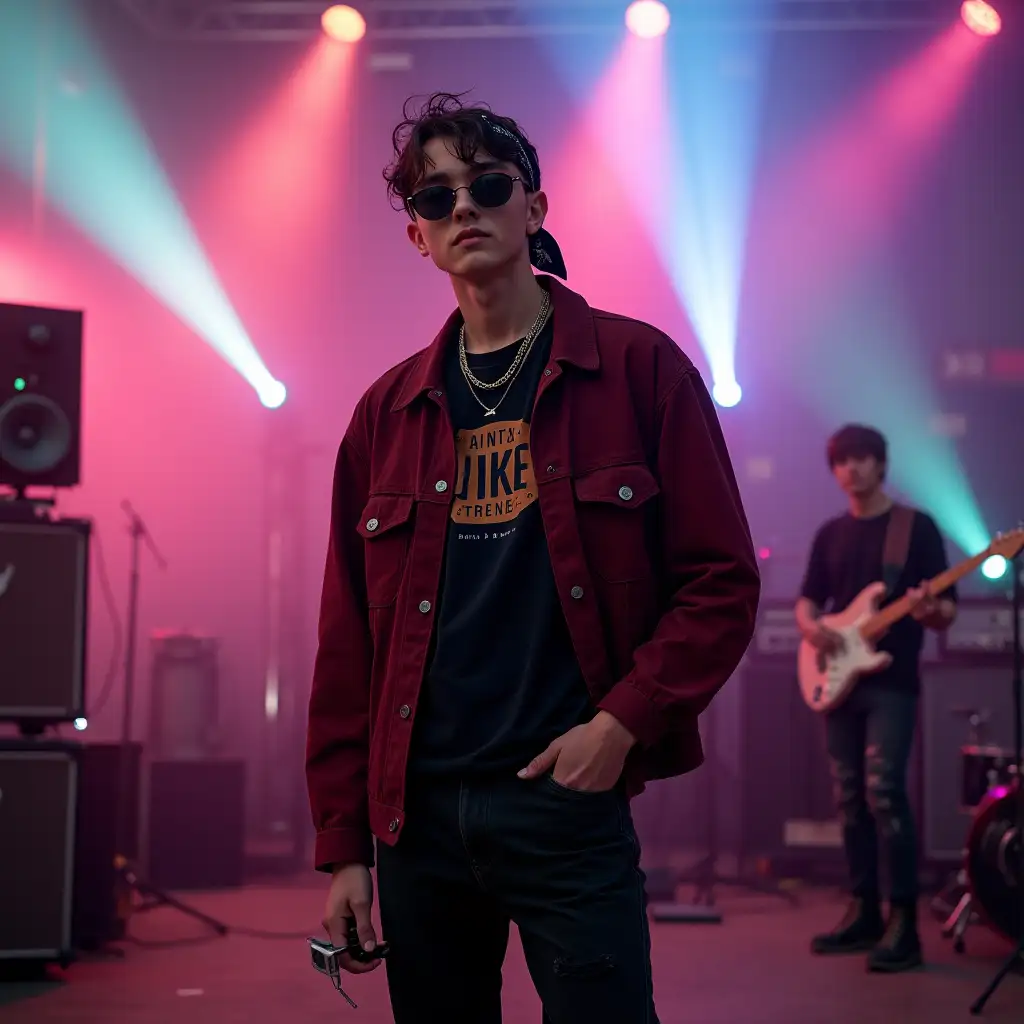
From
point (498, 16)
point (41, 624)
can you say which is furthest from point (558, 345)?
point (498, 16)

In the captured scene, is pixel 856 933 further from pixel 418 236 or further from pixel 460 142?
pixel 460 142

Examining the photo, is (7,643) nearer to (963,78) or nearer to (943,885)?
(943,885)

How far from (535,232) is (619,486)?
43 cm

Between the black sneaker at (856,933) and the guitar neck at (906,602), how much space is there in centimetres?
96

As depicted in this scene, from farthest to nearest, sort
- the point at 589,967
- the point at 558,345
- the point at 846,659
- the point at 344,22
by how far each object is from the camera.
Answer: the point at 344,22, the point at 846,659, the point at 558,345, the point at 589,967

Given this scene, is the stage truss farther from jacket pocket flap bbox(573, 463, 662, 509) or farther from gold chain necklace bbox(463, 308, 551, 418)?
jacket pocket flap bbox(573, 463, 662, 509)

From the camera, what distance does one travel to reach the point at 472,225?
167cm

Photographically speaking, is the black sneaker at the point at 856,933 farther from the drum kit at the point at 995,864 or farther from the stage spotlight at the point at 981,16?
the stage spotlight at the point at 981,16

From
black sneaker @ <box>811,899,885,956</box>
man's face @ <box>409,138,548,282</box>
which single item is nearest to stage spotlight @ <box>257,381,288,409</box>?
black sneaker @ <box>811,899,885,956</box>

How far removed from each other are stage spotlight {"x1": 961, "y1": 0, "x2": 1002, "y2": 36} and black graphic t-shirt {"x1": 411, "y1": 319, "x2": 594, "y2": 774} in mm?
6847

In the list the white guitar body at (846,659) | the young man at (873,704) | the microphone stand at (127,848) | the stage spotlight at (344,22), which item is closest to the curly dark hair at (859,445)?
the young man at (873,704)

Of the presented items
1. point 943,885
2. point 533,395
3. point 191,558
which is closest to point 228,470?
point 191,558

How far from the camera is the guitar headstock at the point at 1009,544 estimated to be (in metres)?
4.06

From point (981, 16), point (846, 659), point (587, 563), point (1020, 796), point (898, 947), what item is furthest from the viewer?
point (981, 16)
